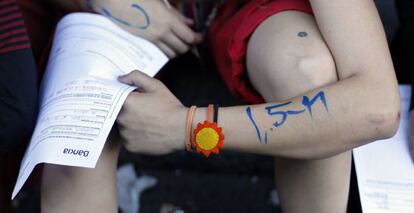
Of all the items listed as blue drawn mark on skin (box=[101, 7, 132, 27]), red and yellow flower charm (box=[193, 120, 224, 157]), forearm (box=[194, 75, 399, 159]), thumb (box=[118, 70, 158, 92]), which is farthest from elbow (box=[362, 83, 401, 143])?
blue drawn mark on skin (box=[101, 7, 132, 27])

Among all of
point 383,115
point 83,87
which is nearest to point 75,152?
point 83,87

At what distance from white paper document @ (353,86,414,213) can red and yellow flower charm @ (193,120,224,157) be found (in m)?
0.30

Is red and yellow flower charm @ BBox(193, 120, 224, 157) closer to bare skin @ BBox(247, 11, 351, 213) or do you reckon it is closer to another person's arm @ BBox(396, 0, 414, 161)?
bare skin @ BBox(247, 11, 351, 213)

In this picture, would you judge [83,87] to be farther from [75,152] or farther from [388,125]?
[388,125]

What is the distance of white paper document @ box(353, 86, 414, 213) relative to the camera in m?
0.97

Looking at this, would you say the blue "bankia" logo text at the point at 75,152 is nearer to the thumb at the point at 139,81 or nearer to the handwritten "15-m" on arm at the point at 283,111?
the thumb at the point at 139,81

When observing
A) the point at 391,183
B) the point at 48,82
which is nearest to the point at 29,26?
the point at 48,82

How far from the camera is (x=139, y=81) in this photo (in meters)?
0.96

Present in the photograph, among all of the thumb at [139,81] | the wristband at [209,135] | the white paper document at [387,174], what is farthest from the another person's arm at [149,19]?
the white paper document at [387,174]

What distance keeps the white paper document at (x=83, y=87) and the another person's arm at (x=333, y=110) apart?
7 cm

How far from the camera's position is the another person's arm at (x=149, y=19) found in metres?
1.06

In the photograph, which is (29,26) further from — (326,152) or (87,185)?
(326,152)

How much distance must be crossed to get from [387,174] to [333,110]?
24 centimetres

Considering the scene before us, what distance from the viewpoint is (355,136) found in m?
0.87
